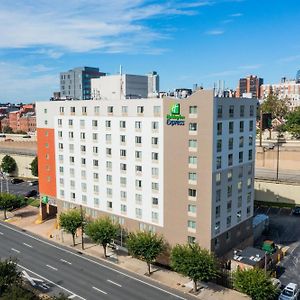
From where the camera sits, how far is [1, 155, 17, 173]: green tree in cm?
14130

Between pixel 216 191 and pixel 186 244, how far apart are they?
999 centimetres

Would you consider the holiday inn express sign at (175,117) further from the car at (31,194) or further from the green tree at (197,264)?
the car at (31,194)

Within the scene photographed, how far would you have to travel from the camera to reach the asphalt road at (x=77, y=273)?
5338cm

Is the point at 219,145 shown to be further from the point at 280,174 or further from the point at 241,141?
the point at 280,174

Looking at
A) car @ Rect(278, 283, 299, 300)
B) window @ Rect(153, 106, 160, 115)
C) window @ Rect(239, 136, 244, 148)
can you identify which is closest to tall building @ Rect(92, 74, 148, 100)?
window @ Rect(153, 106, 160, 115)

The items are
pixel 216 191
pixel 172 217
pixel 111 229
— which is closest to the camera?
pixel 216 191

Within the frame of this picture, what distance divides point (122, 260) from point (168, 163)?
65.9ft

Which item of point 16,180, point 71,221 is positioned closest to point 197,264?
point 71,221

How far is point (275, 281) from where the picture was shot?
53312 mm

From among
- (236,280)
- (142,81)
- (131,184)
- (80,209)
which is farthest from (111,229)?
(142,81)

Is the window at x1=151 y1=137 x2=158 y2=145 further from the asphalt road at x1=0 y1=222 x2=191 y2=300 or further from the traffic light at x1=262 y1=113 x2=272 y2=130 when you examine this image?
the traffic light at x1=262 y1=113 x2=272 y2=130

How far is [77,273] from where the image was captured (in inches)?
2392

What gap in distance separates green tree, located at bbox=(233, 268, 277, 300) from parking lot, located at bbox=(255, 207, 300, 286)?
10709mm

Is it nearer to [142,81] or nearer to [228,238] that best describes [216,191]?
[228,238]
